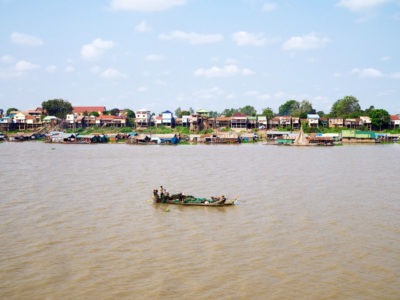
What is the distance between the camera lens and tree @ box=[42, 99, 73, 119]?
9344cm

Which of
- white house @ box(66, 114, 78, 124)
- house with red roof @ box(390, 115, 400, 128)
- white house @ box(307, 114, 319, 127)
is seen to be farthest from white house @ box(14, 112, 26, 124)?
house with red roof @ box(390, 115, 400, 128)

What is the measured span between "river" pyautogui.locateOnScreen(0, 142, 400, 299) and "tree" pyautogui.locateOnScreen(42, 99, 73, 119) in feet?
229

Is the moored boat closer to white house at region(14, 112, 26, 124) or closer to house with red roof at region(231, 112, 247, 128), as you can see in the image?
house with red roof at region(231, 112, 247, 128)

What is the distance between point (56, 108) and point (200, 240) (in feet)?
285

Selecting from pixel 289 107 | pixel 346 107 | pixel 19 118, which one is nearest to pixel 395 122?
pixel 346 107

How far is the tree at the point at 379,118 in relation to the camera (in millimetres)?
80125

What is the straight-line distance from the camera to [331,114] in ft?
320

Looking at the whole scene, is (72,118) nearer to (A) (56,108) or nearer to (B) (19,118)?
(A) (56,108)

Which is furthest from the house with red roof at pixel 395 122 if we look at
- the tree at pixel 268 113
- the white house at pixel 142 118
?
the white house at pixel 142 118

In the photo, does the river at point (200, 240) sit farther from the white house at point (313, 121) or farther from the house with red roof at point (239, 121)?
the house with red roof at point (239, 121)

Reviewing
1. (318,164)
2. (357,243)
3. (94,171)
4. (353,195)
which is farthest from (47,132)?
(357,243)

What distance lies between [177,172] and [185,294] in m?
22.1

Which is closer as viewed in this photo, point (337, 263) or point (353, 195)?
point (337, 263)

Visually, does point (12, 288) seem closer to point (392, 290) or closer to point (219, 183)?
point (392, 290)
